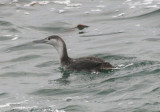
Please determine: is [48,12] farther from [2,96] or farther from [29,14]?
[2,96]

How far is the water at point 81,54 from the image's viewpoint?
46.2 feet

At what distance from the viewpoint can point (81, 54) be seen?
19.3 m

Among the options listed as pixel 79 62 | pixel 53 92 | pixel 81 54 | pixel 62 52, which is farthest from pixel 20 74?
pixel 81 54

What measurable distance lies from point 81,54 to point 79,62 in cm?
240

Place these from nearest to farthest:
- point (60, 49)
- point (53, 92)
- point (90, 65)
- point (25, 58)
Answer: point (53, 92), point (90, 65), point (60, 49), point (25, 58)

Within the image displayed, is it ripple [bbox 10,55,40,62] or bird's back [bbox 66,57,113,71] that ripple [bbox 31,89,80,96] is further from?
ripple [bbox 10,55,40,62]

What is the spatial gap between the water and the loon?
0.18 meters

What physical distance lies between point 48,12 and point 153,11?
13.0 feet

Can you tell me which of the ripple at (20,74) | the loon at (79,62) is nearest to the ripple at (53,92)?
the loon at (79,62)

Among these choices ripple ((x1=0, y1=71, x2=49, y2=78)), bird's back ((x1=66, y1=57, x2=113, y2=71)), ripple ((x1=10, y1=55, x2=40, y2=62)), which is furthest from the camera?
ripple ((x1=10, y1=55, x2=40, y2=62))

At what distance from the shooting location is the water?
14.1 meters

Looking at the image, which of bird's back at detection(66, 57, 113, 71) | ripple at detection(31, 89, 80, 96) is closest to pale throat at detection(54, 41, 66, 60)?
bird's back at detection(66, 57, 113, 71)

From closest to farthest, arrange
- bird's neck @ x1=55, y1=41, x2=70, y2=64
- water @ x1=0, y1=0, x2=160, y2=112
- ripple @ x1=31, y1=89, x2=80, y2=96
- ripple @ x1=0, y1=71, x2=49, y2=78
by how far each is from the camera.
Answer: water @ x1=0, y1=0, x2=160, y2=112 → ripple @ x1=31, y1=89, x2=80, y2=96 → ripple @ x1=0, y1=71, x2=49, y2=78 → bird's neck @ x1=55, y1=41, x2=70, y2=64

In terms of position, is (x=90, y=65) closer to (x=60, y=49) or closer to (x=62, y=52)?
(x=62, y=52)
